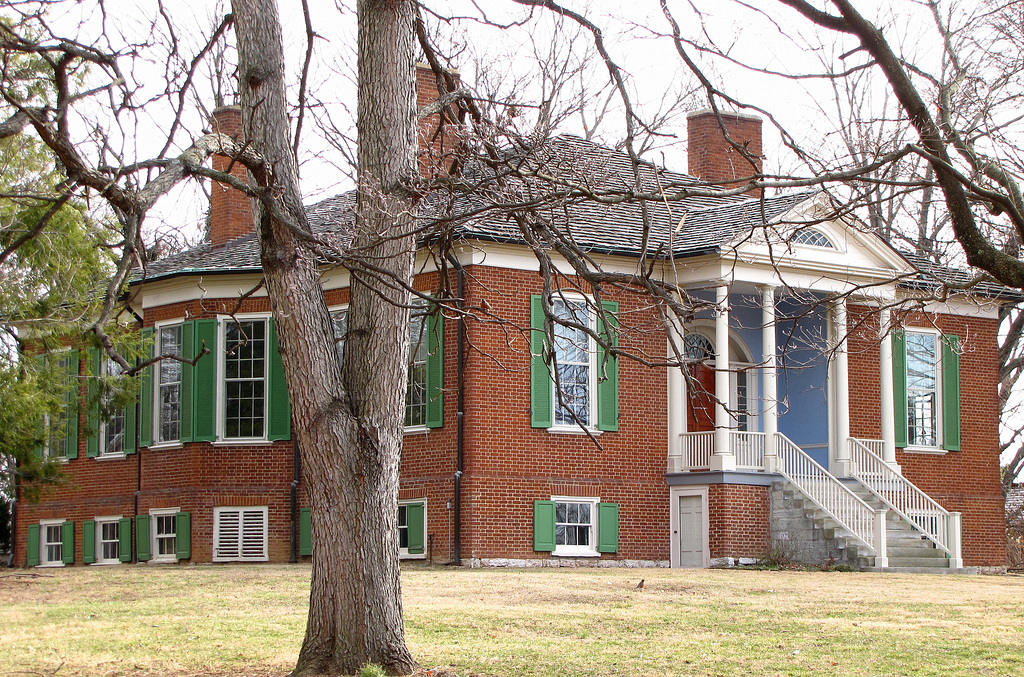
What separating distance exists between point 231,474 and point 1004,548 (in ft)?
46.9

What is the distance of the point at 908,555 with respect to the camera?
19812 millimetres

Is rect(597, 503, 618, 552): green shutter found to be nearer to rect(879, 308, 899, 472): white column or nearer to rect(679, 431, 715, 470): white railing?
rect(679, 431, 715, 470): white railing

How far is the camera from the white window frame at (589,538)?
1995 cm

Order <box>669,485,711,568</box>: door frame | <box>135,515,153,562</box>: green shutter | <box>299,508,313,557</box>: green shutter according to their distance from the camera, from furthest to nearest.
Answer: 1. <box>135,515,153,562</box>: green shutter
2. <box>299,508,313,557</box>: green shutter
3. <box>669,485,711,568</box>: door frame

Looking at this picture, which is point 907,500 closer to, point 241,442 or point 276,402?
point 276,402

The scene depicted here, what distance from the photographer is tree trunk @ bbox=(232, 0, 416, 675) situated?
807cm

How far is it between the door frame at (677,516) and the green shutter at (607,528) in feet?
3.62

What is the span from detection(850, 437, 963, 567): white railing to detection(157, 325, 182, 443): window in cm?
1162

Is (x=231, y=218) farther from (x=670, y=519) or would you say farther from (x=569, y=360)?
(x=670, y=519)

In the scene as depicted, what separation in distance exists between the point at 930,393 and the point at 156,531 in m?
14.1

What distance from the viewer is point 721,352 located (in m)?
19.4

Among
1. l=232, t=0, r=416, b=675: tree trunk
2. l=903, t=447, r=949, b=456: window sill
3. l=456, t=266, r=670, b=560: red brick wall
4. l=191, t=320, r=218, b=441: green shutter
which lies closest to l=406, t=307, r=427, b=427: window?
l=456, t=266, r=670, b=560: red brick wall

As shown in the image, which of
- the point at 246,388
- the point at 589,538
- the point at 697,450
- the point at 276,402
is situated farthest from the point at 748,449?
the point at 246,388

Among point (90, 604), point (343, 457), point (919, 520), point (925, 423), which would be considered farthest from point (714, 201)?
point (343, 457)
